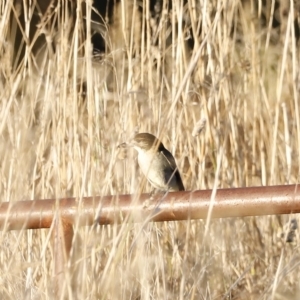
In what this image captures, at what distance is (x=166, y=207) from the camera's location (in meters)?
1.84

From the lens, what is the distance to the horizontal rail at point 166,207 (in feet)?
5.82

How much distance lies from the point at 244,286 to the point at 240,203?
1230 millimetres

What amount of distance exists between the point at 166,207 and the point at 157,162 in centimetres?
130

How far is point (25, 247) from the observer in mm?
2611

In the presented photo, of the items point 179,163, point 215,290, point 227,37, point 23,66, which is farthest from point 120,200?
point 227,37

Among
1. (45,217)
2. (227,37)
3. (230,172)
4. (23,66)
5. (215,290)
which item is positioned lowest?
(215,290)

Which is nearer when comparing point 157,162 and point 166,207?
point 166,207

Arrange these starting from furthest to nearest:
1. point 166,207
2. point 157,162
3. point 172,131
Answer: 1. point 157,162
2. point 172,131
3. point 166,207

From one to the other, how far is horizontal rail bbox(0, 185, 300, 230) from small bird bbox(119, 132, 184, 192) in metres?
0.86

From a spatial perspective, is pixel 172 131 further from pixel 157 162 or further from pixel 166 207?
pixel 166 207

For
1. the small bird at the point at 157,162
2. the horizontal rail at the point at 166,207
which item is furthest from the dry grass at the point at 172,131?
the horizontal rail at the point at 166,207

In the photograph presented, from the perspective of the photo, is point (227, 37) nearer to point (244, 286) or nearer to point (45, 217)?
point (244, 286)

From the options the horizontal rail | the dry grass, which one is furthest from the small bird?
the horizontal rail

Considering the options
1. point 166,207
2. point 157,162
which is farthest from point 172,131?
point 166,207
